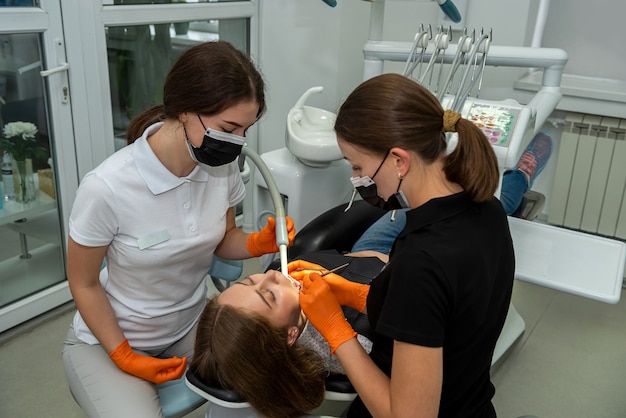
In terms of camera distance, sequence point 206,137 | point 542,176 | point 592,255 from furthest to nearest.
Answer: point 542,176, point 592,255, point 206,137

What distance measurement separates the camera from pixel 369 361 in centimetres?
114

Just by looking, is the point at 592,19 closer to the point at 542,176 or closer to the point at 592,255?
the point at 542,176

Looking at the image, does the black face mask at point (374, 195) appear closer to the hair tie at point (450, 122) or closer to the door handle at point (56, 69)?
the hair tie at point (450, 122)

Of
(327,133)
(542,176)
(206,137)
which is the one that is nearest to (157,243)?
(206,137)

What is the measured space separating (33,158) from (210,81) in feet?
4.59

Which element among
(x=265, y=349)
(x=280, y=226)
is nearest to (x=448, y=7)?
(x=280, y=226)

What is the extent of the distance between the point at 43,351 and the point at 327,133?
4.59 feet

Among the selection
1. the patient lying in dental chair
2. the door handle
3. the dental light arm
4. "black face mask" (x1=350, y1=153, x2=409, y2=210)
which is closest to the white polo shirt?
the dental light arm

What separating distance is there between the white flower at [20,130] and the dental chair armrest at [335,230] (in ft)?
3.79

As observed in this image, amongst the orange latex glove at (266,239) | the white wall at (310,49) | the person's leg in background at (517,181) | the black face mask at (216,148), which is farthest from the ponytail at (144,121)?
the white wall at (310,49)

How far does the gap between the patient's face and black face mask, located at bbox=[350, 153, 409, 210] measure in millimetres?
294

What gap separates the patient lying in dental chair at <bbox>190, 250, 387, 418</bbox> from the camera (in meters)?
1.18

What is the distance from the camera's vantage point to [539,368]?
2.36 m

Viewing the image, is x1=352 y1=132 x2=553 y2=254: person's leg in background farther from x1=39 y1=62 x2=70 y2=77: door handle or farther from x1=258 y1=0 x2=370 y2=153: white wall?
x1=39 y1=62 x2=70 y2=77: door handle
